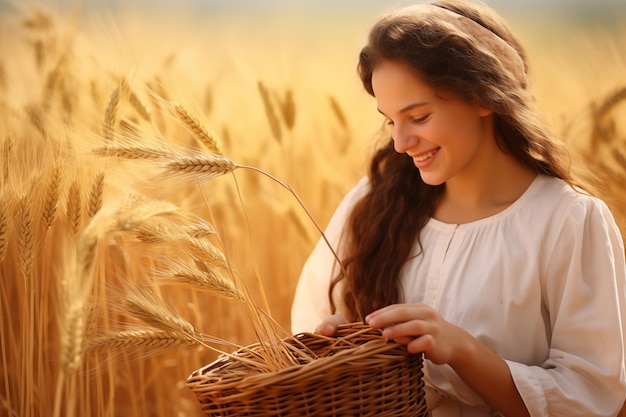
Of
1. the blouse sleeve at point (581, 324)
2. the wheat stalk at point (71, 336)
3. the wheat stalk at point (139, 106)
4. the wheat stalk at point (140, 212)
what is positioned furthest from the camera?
the wheat stalk at point (139, 106)

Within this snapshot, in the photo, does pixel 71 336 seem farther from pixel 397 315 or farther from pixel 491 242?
pixel 491 242

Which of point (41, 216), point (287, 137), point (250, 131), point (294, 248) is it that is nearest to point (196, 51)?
point (250, 131)

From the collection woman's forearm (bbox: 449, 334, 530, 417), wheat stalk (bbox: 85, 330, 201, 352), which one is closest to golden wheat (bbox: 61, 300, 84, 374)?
wheat stalk (bbox: 85, 330, 201, 352)

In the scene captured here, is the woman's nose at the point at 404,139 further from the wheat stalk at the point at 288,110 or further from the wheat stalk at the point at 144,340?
the wheat stalk at the point at 288,110

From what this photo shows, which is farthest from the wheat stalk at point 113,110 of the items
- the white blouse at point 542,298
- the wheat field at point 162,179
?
the white blouse at point 542,298

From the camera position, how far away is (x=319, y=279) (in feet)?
5.65

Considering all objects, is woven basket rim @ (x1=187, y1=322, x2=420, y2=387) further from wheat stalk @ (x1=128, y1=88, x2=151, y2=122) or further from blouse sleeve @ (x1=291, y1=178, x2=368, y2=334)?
wheat stalk @ (x1=128, y1=88, x2=151, y2=122)

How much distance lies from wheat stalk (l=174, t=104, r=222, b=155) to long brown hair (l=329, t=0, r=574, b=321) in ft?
1.02

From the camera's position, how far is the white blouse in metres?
1.33

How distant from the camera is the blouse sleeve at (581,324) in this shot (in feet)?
4.29

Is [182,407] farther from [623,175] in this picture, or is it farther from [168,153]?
[623,175]

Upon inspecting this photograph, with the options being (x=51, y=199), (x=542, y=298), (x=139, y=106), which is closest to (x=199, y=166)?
(x=51, y=199)

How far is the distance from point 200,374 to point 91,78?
104cm

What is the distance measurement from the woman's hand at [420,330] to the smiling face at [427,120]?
1.07 ft
